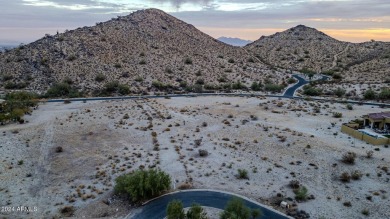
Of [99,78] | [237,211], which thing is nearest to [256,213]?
[237,211]

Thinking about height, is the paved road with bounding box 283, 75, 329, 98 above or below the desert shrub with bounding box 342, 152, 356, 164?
above

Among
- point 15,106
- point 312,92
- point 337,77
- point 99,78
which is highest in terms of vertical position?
point 337,77

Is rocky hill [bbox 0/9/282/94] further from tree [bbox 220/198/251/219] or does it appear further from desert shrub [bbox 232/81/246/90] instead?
tree [bbox 220/198/251/219]

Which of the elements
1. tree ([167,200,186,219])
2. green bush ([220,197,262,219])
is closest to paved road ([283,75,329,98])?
green bush ([220,197,262,219])

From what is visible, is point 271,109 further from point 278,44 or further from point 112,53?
point 278,44

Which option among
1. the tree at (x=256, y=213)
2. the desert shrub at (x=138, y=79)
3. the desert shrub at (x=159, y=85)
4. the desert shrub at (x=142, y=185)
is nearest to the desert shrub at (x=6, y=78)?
the desert shrub at (x=138, y=79)

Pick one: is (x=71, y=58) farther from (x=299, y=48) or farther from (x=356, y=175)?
(x=299, y=48)
